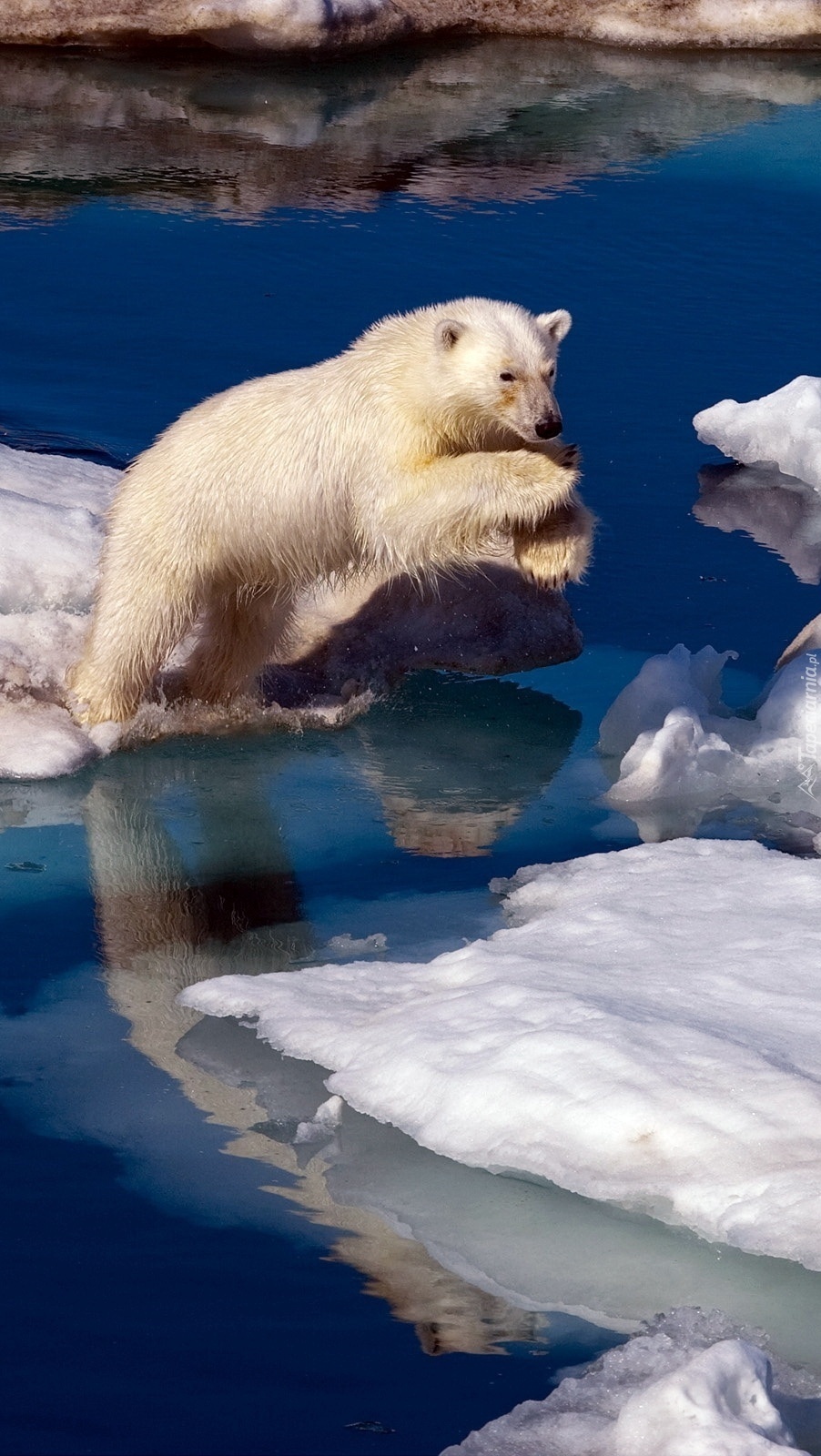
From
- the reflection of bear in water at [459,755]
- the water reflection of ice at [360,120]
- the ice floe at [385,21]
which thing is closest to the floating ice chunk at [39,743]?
the reflection of bear in water at [459,755]

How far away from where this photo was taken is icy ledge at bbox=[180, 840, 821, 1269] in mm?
2676

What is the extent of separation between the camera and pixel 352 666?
506 cm

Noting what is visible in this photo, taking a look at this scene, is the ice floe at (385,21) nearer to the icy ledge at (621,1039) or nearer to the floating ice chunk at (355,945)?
the floating ice chunk at (355,945)

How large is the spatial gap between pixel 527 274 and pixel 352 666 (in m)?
3.54

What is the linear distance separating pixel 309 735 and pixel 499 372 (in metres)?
1.21

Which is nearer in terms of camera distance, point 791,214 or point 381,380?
point 381,380

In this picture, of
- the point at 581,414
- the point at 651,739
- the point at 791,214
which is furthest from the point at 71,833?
the point at 791,214

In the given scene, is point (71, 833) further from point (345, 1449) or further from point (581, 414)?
point (581, 414)

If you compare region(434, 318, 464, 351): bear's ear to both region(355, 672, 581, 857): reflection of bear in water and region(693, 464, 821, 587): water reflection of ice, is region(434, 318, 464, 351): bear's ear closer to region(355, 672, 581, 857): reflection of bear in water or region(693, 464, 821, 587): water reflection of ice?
region(355, 672, 581, 857): reflection of bear in water

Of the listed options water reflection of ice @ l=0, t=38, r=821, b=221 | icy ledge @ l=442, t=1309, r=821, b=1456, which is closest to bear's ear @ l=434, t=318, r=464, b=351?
icy ledge @ l=442, t=1309, r=821, b=1456

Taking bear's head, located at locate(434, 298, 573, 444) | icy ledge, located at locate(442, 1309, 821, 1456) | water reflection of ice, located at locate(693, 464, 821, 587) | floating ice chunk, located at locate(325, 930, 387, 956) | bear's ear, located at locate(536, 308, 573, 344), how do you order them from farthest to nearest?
water reflection of ice, located at locate(693, 464, 821, 587), bear's ear, located at locate(536, 308, 573, 344), bear's head, located at locate(434, 298, 573, 444), floating ice chunk, located at locate(325, 930, 387, 956), icy ledge, located at locate(442, 1309, 821, 1456)

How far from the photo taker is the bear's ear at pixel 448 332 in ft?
13.2

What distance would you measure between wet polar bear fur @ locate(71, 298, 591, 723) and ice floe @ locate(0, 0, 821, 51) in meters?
6.72

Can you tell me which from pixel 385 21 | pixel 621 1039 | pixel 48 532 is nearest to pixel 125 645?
pixel 48 532
